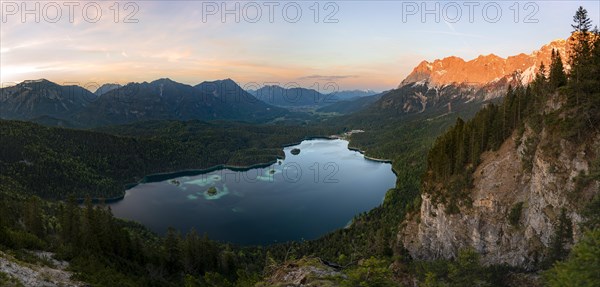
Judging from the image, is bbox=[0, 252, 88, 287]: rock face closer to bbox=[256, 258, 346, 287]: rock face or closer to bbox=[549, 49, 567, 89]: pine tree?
bbox=[256, 258, 346, 287]: rock face

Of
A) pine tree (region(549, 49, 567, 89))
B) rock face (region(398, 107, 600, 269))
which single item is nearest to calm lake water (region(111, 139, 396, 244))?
rock face (region(398, 107, 600, 269))

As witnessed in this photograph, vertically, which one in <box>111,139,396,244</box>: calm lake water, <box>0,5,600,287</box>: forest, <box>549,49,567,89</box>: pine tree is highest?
<box>549,49,567,89</box>: pine tree

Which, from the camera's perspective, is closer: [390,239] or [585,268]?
[585,268]

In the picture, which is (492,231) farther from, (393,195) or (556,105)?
(393,195)

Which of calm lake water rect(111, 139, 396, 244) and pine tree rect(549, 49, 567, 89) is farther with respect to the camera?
calm lake water rect(111, 139, 396, 244)

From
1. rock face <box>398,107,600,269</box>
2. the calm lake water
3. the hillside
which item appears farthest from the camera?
the calm lake water

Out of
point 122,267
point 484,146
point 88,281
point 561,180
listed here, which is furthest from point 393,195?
point 88,281

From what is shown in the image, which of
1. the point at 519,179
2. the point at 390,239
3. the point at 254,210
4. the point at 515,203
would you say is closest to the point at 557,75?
the point at 519,179

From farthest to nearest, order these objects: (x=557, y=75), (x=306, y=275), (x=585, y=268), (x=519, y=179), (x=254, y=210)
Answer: (x=254, y=210) → (x=557, y=75) → (x=519, y=179) → (x=306, y=275) → (x=585, y=268)

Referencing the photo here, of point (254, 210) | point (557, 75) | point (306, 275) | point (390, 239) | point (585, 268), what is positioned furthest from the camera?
point (254, 210)

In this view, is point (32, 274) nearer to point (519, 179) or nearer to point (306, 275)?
point (306, 275)
